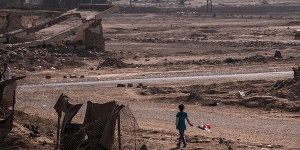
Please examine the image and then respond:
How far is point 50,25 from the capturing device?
44438 millimetres

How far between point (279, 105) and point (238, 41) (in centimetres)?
3177

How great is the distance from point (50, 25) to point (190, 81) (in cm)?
1374

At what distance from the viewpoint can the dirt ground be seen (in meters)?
20.3

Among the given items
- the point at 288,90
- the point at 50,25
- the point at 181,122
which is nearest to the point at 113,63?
the point at 50,25

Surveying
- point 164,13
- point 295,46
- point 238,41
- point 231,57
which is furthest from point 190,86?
point 164,13

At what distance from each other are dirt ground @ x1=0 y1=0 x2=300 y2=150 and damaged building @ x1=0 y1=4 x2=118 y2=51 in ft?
2.39

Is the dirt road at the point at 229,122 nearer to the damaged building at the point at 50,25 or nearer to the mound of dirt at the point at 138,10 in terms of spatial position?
the damaged building at the point at 50,25

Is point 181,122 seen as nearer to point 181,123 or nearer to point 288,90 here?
point 181,123

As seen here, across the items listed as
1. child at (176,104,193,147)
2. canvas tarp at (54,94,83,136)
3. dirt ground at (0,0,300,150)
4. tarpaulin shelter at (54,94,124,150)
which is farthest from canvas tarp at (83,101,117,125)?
child at (176,104,193,147)

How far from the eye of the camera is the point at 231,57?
147 feet

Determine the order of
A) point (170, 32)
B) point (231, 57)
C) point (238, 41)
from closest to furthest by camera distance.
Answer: point (231, 57) < point (238, 41) < point (170, 32)

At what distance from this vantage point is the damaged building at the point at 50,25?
42.4 meters

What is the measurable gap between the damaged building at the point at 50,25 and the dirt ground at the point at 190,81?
0.73 meters

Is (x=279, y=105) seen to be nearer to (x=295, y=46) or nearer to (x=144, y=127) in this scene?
(x=144, y=127)
